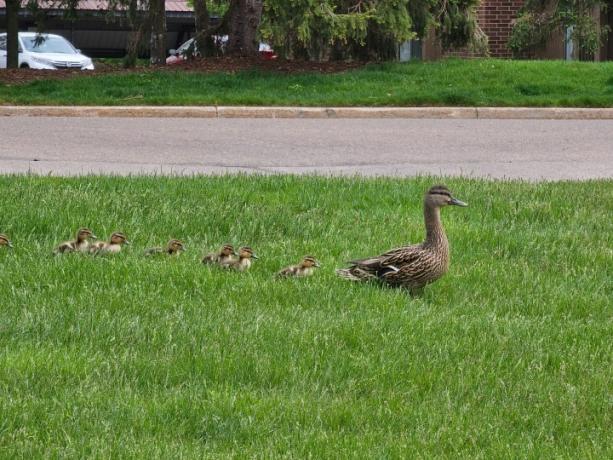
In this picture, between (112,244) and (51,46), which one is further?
(51,46)

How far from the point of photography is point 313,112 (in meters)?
17.5

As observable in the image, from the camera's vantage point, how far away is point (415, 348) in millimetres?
5836

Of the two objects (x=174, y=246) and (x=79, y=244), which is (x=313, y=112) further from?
(x=79, y=244)

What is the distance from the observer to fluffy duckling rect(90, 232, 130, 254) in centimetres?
746

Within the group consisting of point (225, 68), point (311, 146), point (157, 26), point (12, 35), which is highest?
point (157, 26)

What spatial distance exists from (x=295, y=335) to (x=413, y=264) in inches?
49.9

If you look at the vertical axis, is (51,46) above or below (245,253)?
above

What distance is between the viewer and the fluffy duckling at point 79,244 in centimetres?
746

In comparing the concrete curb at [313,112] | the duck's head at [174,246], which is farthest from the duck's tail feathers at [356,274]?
the concrete curb at [313,112]

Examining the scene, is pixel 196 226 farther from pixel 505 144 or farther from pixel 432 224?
pixel 505 144

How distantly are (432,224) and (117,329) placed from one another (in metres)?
2.14

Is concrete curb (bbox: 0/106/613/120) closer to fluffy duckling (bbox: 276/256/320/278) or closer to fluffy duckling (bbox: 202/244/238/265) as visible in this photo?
fluffy duckling (bbox: 202/244/238/265)

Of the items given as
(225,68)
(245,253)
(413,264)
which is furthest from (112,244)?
(225,68)

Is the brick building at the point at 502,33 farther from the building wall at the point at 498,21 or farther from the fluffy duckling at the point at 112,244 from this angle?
the fluffy duckling at the point at 112,244
